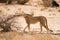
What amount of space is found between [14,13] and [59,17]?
3.66 ft

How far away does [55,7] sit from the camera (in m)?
7.62

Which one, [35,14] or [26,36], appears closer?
[26,36]

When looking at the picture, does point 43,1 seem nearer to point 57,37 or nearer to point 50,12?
point 50,12

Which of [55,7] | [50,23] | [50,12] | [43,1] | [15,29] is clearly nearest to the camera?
[15,29]

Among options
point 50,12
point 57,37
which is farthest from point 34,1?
point 57,37

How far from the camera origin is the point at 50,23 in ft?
19.6

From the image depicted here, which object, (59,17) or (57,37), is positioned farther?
(59,17)

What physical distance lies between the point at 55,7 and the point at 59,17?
1269mm

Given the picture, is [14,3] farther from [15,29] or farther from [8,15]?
[15,29]

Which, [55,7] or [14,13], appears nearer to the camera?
[14,13]

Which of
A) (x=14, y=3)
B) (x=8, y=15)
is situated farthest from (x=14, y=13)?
(x=14, y=3)

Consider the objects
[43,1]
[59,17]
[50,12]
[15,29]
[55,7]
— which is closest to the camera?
[15,29]

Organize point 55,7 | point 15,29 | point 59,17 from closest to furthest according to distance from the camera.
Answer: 1. point 15,29
2. point 59,17
3. point 55,7

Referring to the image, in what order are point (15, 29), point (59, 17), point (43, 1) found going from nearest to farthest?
point (15, 29) → point (59, 17) → point (43, 1)
